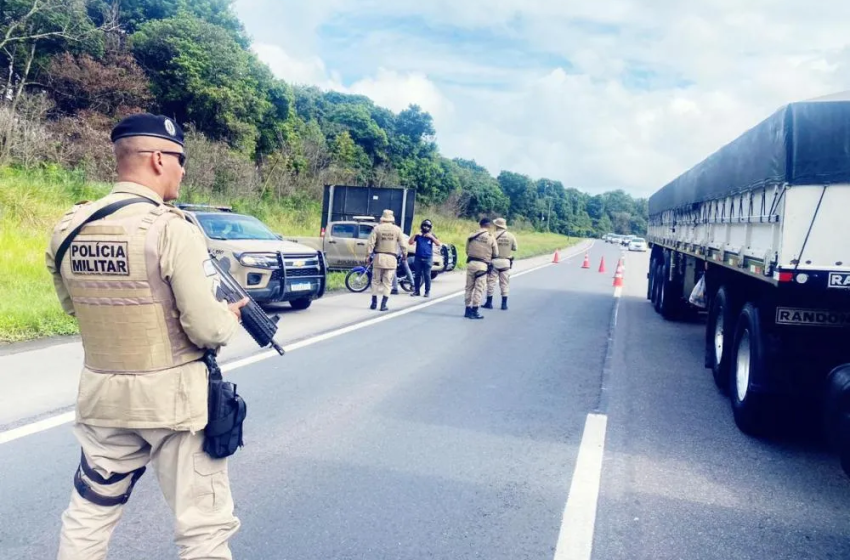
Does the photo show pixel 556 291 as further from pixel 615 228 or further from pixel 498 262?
pixel 615 228

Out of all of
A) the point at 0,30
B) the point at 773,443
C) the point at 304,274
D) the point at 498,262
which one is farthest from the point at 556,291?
the point at 0,30

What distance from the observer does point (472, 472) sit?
183 inches

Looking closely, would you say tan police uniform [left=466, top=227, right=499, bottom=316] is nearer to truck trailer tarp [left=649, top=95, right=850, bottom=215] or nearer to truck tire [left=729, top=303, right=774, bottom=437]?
truck tire [left=729, top=303, right=774, bottom=437]

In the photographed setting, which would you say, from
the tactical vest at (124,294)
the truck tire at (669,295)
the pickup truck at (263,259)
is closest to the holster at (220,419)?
the tactical vest at (124,294)

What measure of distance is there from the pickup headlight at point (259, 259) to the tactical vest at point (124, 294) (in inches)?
334

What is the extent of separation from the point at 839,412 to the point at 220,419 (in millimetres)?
3306

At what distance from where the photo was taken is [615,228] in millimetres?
152250

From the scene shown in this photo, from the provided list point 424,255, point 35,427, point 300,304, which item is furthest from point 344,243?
point 35,427

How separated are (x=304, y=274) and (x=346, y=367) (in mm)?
4324

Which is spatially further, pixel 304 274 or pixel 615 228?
pixel 615 228

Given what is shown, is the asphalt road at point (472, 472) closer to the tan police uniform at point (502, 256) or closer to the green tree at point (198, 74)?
the tan police uniform at point (502, 256)

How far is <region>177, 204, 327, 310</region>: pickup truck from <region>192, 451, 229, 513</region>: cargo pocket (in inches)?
321

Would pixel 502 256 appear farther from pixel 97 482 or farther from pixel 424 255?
pixel 97 482

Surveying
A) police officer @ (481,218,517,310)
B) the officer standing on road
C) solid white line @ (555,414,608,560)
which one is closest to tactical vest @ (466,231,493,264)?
police officer @ (481,218,517,310)
